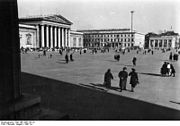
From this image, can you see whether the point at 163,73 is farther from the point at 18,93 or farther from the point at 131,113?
the point at 18,93

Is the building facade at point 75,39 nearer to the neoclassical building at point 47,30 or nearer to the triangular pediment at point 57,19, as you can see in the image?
the neoclassical building at point 47,30

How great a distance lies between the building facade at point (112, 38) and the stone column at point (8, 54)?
376 feet

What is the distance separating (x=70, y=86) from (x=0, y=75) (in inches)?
272

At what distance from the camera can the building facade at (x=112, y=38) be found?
119688 mm

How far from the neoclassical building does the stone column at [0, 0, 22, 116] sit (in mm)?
71168

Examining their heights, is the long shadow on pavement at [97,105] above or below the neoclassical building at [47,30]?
below

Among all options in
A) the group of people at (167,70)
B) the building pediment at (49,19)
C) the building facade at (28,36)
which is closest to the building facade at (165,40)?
the building pediment at (49,19)

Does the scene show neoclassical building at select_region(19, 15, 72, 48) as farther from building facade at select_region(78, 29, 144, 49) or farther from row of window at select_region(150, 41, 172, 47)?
row of window at select_region(150, 41, 172, 47)

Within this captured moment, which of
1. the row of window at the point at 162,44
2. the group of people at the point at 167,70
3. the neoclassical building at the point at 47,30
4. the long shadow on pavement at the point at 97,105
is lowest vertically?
the long shadow on pavement at the point at 97,105

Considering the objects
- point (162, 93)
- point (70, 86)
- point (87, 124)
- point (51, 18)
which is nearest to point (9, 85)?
point (87, 124)

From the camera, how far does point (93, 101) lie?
8078mm

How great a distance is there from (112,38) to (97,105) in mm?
115844

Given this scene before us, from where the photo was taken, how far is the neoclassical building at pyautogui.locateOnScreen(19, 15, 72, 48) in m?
79.5

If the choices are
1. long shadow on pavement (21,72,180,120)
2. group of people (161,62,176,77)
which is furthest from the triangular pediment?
long shadow on pavement (21,72,180,120)
